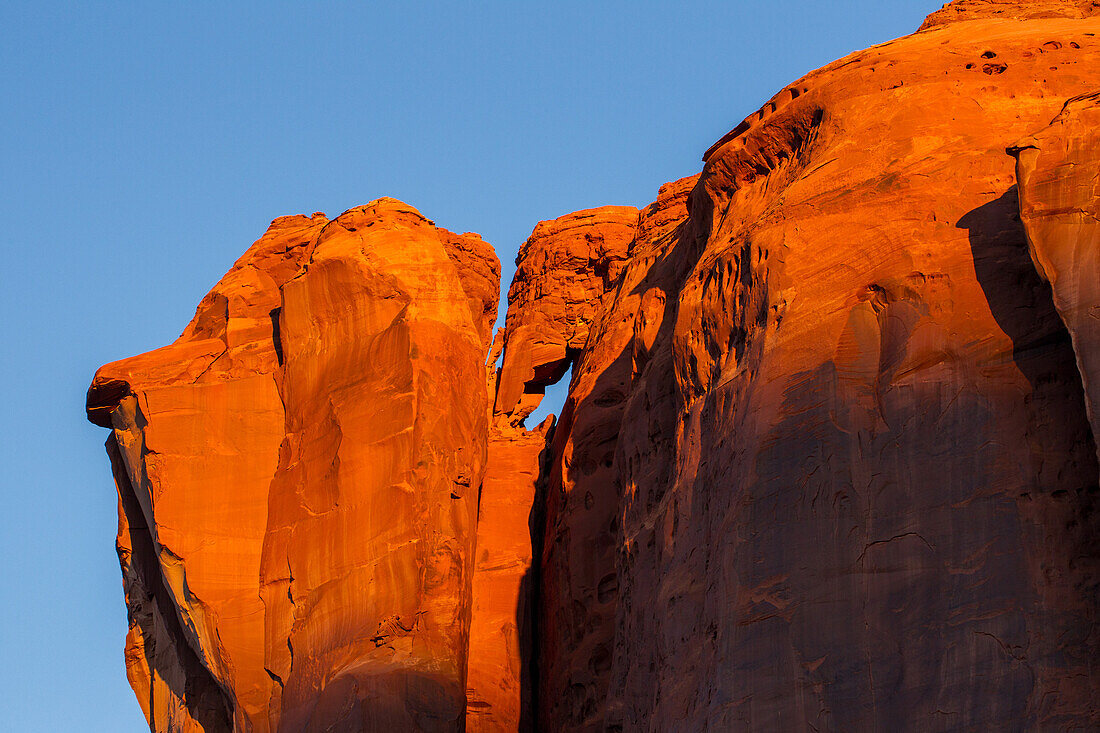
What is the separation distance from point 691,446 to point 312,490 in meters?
8.83

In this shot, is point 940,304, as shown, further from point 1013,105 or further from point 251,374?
point 251,374

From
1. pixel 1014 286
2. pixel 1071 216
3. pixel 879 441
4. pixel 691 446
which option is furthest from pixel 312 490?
pixel 1071 216

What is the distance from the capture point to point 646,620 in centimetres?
2192

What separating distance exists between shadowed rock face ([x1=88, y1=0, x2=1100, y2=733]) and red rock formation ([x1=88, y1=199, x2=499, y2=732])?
6cm

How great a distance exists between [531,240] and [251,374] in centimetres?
954

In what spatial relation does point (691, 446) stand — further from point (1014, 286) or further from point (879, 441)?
point (1014, 286)

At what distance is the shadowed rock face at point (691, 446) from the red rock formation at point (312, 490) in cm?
6

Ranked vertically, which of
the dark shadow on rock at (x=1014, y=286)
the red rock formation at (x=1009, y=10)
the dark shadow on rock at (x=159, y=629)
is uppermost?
the red rock formation at (x=1009, y=10)

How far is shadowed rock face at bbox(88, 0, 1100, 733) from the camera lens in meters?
16.4

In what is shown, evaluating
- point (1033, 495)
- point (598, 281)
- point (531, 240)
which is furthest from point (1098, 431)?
point (531, 240)

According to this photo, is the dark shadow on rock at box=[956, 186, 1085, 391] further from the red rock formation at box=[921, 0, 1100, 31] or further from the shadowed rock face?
the red rock formation at box=[921, 0, 1100, 31]

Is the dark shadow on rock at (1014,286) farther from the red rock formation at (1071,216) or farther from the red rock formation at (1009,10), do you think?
the red rock formation at (1009,10)

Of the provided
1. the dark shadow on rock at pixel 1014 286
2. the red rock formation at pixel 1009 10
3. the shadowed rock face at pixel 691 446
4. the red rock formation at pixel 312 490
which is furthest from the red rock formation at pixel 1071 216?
the red rock formation at pixel 312 490

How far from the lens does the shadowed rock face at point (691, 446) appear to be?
1636 cm
